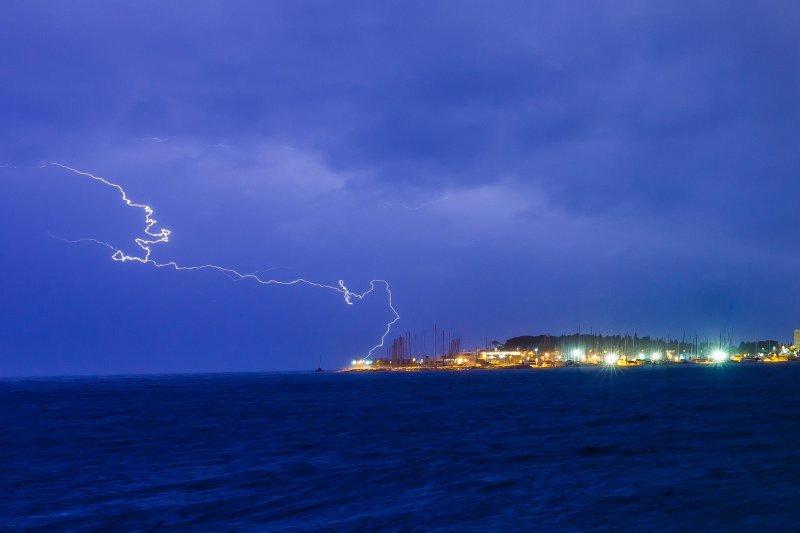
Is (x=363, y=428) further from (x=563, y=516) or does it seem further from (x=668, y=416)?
(x=563, y=516)

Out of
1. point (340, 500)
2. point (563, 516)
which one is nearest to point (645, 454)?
point (563, 516)

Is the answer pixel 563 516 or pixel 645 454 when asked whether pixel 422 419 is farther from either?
pixel 563 516

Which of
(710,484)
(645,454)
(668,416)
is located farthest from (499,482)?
(668,416)

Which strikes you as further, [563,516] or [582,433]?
[582,433]

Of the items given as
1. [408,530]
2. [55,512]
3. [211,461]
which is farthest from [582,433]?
[55,512]

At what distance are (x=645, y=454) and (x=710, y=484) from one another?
30.4ft

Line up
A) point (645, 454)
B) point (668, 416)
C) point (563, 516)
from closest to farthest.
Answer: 1. point (563, 516)
2. point (645, 454)
3. point (668, 416)

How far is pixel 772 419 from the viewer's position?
182 ft

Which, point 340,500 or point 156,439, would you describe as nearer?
point 340,500

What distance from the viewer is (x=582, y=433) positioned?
48656 millimetres

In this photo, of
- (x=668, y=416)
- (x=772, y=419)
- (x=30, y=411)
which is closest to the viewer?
(x=772, y=419)

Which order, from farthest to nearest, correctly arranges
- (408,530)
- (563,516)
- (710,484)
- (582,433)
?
(582,433) → (710,484) → (563,516) → (408,530)

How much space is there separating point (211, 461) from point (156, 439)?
14897 millimetres

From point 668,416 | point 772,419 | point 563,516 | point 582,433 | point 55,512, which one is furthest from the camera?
point 668,416
